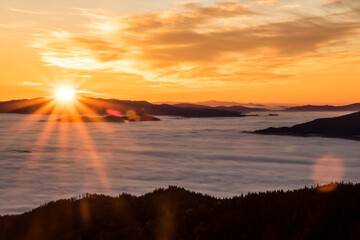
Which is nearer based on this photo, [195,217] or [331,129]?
[195,217]

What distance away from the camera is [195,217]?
8844 mm

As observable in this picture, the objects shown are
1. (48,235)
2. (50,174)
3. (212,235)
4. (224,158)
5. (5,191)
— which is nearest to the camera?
(212,235)

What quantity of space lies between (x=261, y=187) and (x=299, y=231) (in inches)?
916

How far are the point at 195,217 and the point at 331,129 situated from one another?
91.8 m

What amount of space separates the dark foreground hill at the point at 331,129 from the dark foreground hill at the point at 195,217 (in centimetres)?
8288

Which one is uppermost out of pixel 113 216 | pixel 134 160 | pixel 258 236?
pixel 258 236

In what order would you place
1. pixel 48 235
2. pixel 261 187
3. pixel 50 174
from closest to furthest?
1. pixel 48 235
2. pixel 261 187
3. pixel 50 174

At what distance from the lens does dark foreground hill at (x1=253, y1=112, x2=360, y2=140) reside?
88.8 m

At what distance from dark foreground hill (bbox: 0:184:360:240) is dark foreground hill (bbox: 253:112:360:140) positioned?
82.9 meters

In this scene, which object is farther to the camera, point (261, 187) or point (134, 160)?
point (134, 160)

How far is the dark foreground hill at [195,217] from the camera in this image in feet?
22.6

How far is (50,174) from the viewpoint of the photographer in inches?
1387

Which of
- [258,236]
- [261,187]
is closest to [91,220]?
[258,236]

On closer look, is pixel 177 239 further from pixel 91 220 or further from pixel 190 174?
pixel 190 174
